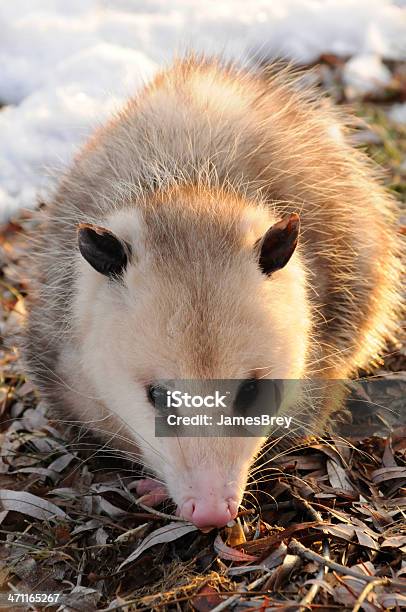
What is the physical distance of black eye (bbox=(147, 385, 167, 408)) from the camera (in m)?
1.82

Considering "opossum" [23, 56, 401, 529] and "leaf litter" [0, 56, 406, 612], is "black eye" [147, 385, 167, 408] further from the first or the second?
"leaf litter" [0, 56, 406, 612]

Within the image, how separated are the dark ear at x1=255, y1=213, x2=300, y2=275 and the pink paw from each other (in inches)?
→ 26.3

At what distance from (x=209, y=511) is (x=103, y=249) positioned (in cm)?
63

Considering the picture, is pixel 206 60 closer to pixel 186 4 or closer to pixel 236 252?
pixel 236 252

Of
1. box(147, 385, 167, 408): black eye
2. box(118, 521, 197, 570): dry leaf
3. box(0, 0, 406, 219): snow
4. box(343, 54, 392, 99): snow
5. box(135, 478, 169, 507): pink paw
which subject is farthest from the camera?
box(343, 54, 392, 99): snow

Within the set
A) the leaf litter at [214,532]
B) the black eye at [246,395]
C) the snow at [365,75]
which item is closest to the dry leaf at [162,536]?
the leaf litter at [214,532]

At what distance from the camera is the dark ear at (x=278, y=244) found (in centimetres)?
190

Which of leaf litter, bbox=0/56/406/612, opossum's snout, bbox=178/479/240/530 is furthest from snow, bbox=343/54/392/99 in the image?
opossum's snout, bbox=178/479/240/530

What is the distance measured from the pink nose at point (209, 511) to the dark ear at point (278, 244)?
550mm

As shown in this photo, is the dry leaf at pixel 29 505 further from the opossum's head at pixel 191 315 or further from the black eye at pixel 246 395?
the black eye at pixel 246 395

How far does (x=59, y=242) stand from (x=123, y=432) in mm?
624

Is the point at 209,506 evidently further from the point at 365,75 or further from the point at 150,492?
the point at 365,75

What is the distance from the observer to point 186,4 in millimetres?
5504

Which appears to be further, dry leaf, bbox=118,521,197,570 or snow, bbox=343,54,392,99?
snow, bbox=343,54,392,99
